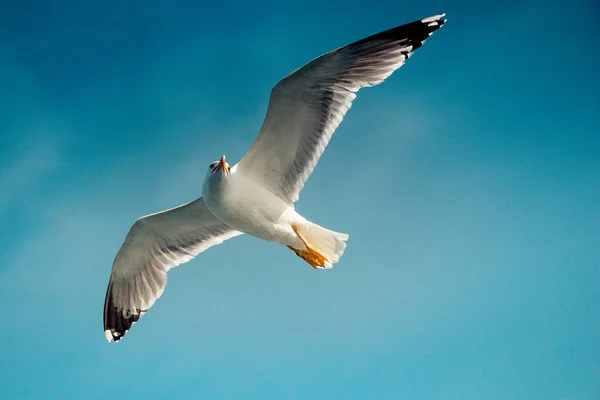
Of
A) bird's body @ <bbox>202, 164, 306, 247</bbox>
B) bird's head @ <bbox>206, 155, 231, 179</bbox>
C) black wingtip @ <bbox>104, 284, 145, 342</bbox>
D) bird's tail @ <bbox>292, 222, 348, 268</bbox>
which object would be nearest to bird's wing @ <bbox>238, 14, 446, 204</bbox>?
bird's body @ <bbox>202, 164, 306, 247</bbox>

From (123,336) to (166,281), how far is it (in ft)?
2.85

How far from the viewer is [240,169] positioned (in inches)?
244

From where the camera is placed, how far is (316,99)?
5660 millimetres

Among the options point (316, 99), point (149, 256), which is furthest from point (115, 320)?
point (316, 99)

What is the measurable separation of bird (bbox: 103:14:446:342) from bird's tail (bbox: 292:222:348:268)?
0.01m

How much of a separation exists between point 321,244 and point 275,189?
29.6 inches

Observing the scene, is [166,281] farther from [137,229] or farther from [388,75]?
[388,75]

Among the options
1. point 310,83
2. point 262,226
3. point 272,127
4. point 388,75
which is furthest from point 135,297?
point 388,75

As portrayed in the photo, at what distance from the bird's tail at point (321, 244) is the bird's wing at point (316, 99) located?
50 cm

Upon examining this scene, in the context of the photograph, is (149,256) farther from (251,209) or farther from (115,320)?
(251,209)

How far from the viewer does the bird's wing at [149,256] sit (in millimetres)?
6988

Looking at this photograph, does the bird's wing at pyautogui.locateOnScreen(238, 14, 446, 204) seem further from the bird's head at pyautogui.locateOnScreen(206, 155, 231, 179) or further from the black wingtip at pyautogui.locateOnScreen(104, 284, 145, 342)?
the black wingtip at pyautogui.locateOnScreen(104, 284, 145, 342)

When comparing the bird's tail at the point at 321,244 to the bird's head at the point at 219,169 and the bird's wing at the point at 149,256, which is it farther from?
the bird's wing at the point at 149,256

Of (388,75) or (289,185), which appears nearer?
(388,75)
